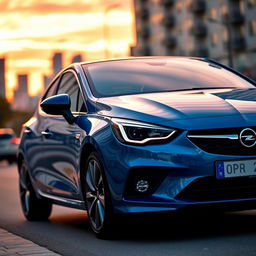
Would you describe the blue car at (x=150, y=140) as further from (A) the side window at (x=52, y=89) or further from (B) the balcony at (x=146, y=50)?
(B) the balcony at (x=146, y=50)

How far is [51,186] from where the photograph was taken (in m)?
8.80

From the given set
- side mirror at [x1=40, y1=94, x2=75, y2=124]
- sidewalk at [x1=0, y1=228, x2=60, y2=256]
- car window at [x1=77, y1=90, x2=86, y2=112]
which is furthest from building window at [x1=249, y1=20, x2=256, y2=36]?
sidewalk at [x1=0, y1=228, x2=60, y2=256]

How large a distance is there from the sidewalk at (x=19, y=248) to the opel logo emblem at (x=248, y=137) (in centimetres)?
163

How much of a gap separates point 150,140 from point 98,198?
854 mm

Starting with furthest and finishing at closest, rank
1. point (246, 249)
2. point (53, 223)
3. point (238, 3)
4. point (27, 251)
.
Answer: point (238, 3) → point (53, 223) → point (27, 251) → point (246, 249)

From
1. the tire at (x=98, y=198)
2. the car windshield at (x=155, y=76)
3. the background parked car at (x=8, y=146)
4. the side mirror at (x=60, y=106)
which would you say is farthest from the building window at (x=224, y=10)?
the tire at (x=98, y=198)

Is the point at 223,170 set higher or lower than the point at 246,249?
higher

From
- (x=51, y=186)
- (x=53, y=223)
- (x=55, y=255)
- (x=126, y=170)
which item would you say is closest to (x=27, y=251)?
(x=55, y=255)

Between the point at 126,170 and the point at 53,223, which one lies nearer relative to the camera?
the point at 126,170

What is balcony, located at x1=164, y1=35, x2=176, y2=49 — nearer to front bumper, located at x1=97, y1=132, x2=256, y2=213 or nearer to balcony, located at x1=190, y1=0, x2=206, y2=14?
balcony, located at x1=190, y1=0, x2=206, y2=14

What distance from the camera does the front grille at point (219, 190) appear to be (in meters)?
6.61

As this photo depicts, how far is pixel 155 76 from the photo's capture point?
27.1 feet

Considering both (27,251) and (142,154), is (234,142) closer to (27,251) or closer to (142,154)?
(142,154)

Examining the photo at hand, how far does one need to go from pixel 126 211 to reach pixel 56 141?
1.84m
